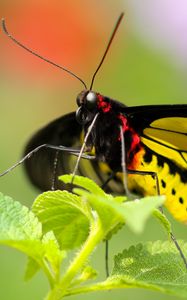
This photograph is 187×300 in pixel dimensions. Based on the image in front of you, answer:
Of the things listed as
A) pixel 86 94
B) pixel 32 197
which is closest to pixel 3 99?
pixel 32 197

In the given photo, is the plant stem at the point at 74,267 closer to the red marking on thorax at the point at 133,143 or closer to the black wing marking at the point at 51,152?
the red marking on thorax at the point at 133,143

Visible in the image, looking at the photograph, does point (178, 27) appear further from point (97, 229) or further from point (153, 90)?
point (97, 229)

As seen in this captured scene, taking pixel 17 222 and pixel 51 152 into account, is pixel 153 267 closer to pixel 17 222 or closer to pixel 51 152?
pixel 17 222

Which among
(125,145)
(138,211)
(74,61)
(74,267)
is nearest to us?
(138,211)

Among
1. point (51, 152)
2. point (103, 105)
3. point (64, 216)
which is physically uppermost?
point (103, 105)

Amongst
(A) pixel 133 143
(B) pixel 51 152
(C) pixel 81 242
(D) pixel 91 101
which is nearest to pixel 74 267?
(C) pixel 81 242

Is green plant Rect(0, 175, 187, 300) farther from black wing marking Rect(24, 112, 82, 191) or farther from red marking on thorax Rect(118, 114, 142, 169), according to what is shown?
black wing marking Rect(24, 112, 82, 191)

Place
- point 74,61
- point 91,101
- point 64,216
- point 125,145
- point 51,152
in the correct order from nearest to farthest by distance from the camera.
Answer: point 64,216, point 91,101, point 125,145, point 51,152, point 74,61

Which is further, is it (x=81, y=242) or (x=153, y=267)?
(x=81, y=242)
